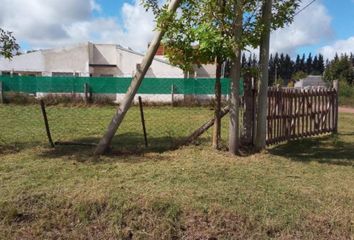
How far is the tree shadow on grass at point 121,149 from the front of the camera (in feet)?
27.5

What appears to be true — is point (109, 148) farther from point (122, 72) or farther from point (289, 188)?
point (122, 72)

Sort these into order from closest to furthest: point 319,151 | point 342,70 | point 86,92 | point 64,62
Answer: point 319,151
point 86,92
point 64,62
point 342,70

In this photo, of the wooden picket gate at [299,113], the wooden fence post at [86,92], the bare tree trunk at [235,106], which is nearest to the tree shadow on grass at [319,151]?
the wooden picket gate at [299,113]

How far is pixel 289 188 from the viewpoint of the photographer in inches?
259

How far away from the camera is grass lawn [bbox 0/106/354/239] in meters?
5.36

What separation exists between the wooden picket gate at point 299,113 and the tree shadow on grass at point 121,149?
5.38 feet

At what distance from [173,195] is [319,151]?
4.95 meters

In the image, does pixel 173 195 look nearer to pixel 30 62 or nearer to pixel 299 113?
pixel 299 113

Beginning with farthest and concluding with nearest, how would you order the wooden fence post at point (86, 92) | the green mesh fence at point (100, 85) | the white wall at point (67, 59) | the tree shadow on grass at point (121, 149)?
the white wall at point (67, 59), the green mesh fence at point (100, 85), the wooden fence post at point (86, 92), the tree shadow on grass at point (121, 149)

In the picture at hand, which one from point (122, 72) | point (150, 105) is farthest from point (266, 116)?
point (122, 72)

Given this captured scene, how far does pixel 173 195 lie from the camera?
6004 millimetres

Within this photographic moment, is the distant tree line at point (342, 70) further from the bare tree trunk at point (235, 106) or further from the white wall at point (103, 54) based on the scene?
the bare tree trunk at point (235, 106)

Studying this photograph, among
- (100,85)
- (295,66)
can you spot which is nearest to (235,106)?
(100,85)

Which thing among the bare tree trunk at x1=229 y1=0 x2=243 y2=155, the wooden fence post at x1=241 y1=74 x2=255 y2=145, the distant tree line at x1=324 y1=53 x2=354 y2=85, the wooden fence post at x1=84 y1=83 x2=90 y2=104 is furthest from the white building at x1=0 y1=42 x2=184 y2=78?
the distant tree line at x1=324 y1=53 x2=354 y2=85
